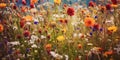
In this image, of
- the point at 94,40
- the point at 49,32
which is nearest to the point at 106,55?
the point at 94,40

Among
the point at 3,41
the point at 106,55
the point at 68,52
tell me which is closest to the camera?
the point at 106,55

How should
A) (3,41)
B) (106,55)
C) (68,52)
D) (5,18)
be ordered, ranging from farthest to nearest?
(5,18) < (3,41) < (68,52) < (106,55)

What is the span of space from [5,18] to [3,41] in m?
0.85

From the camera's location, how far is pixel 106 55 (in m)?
2.98

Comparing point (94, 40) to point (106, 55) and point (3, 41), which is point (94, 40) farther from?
point (3, 41)

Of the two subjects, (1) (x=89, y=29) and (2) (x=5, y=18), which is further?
(2) (x=5, y=18)

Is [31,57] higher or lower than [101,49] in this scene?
lower

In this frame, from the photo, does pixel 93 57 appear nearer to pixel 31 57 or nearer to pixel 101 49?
pixel 101 49

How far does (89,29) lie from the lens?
13.6 ft

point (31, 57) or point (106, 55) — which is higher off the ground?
point (106, 55)

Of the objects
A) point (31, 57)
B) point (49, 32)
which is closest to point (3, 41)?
point (31, 57)

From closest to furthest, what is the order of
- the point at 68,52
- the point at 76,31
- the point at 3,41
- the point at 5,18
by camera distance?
the point at 68,52 < the point at 3,41 < the point at 76,31 < the point at 5,18

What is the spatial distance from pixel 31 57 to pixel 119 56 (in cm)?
113

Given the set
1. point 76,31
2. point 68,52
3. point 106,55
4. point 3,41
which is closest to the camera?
point 106,55
